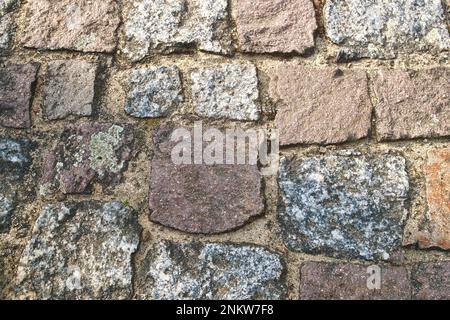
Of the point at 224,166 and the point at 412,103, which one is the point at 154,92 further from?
the point at 412,103

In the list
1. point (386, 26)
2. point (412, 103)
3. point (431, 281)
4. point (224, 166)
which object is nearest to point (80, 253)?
point (224, 166)

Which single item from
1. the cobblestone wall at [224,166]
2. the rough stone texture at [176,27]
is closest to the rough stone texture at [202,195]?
the cobblestone wall at [224,166]

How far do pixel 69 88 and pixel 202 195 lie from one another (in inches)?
21.8

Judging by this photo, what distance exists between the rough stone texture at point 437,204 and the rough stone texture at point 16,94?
1.20 metres

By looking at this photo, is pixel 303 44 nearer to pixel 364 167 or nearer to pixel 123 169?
pixel 364 167

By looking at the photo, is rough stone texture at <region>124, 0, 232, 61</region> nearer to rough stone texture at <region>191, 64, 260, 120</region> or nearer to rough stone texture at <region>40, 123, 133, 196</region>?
rough stone texture at <region>191, 64, 260, 120</region>

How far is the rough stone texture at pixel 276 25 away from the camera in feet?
5.67

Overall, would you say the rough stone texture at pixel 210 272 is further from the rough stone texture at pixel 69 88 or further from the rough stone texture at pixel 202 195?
the rough stone texture at pixel 69 88

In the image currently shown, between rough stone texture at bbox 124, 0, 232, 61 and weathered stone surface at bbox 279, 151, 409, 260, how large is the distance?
503mm

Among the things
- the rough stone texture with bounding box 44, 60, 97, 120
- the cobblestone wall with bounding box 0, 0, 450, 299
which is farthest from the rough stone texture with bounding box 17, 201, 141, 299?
the rough stone texture with bounding box 44, 60, 97, 120

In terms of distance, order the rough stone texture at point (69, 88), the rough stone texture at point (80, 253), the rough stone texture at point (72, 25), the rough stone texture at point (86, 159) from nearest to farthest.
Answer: the rough stone texture at point (80, 253)
the rough stone texture at point (86, 159)
the rough stone texture at point (69, 88)
the rough stone texture at point (72, 25)

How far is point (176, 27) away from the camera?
1.75 meters

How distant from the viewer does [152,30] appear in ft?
5.73

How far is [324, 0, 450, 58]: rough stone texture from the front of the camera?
1.75 m
